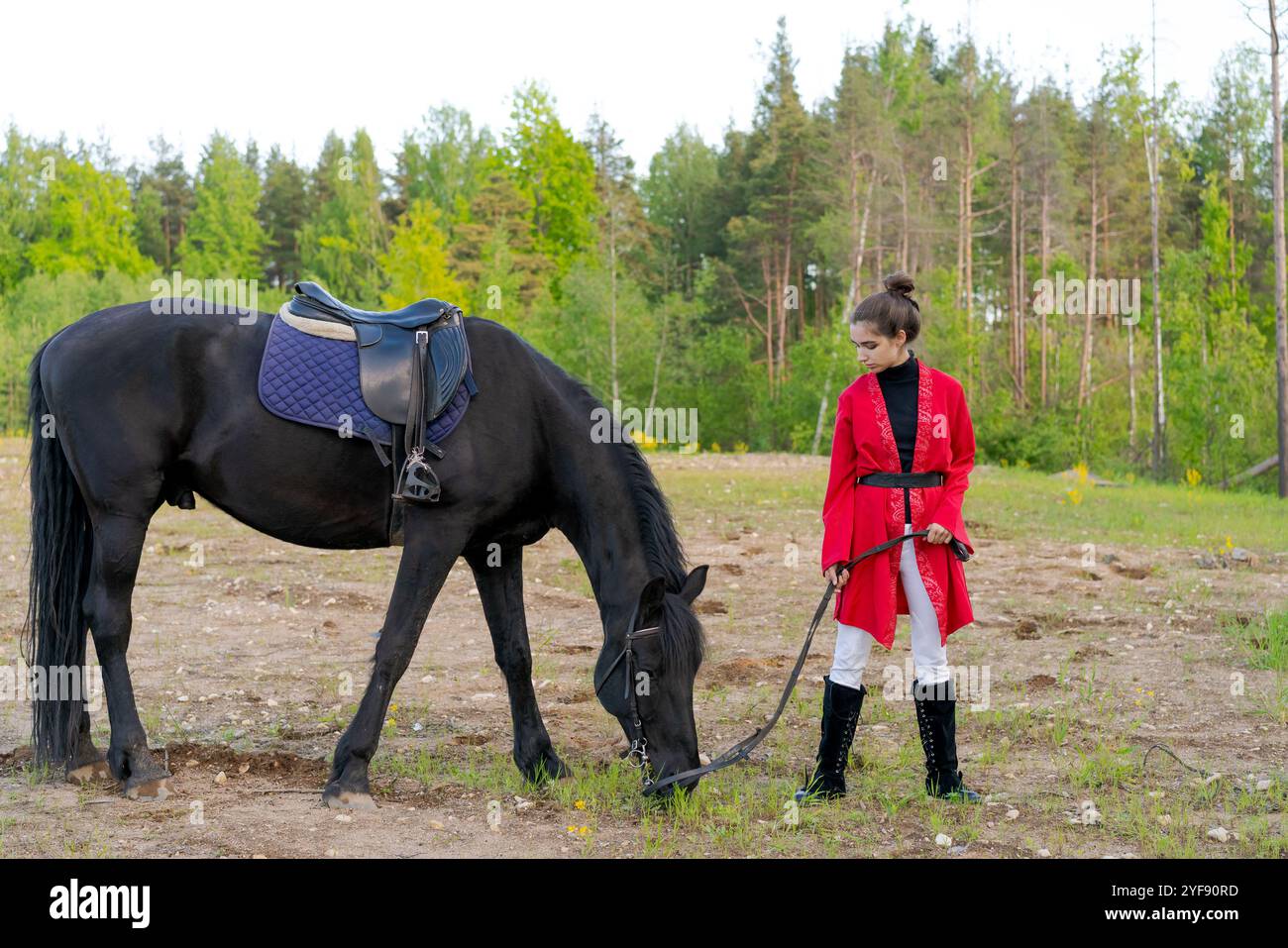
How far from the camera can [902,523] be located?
195 inches

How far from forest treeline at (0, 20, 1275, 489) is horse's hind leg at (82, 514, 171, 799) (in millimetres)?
22749

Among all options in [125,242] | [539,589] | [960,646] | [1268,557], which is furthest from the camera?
[125,242]

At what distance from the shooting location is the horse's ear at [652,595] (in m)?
4.71

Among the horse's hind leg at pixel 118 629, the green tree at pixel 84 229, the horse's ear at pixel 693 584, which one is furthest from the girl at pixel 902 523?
the green tree at pixel 84 229

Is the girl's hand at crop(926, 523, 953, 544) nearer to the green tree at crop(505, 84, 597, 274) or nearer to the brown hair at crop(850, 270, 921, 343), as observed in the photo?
the brown hair at crop(850, 270, 921, 343)

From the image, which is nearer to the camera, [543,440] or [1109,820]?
[1109,820]

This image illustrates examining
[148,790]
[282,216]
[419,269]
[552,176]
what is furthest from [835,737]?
[282,216]

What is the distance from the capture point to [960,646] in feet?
27.4

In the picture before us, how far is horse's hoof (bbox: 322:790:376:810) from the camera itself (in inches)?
192

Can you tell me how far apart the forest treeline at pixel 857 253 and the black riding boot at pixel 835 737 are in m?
20.9

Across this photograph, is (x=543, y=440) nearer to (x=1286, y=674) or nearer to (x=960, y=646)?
(x=960, y=646)

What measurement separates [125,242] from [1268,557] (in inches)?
2087
